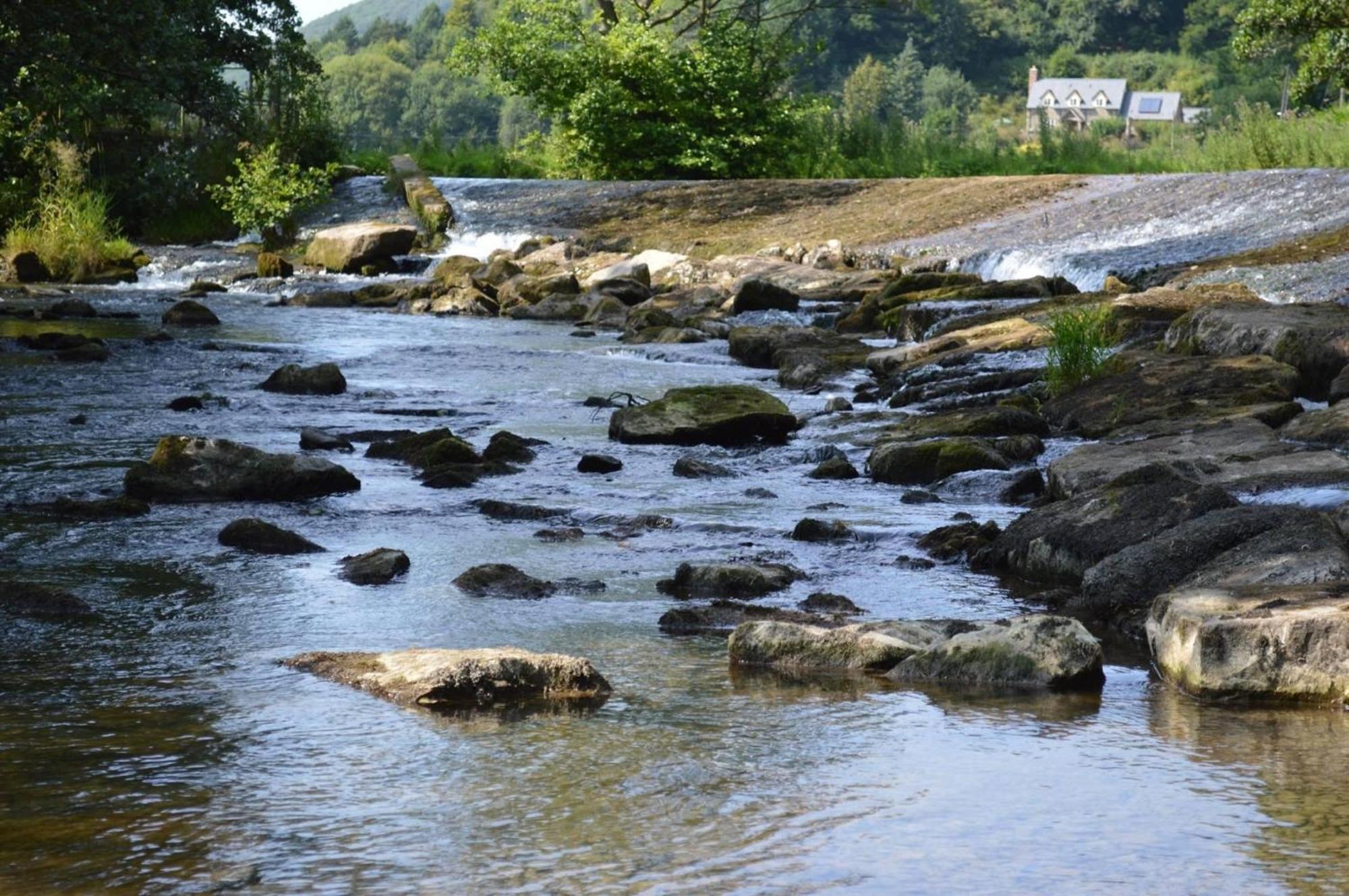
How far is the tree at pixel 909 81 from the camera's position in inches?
3386

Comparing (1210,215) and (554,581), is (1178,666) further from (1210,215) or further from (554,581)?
(1210,215)

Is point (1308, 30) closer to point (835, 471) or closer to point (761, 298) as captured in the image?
point (761, 298)

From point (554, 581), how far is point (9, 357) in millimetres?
9700

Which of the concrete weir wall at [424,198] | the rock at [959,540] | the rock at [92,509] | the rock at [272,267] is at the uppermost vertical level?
the concrete weir wall at [424,198]

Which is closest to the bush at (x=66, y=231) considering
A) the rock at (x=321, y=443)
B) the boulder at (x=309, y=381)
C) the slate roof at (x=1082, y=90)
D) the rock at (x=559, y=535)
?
the boulder at (x=309, y=381)

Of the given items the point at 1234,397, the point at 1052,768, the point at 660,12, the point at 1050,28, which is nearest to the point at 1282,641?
the point at 1052,768

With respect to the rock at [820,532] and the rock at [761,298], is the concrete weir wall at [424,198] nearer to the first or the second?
the rock at [761,298]

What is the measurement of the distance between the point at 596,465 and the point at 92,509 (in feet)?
9.29

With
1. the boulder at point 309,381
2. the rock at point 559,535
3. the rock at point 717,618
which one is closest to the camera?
the rock at point 717,618

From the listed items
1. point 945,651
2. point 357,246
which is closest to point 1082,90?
point 357,246

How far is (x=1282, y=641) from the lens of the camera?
186 inches

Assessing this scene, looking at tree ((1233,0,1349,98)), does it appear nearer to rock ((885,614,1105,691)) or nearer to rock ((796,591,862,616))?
rock ((796,591,862,616))

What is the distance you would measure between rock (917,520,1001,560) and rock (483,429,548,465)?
10.1ft

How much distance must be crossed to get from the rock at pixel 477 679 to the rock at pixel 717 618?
0.85m
